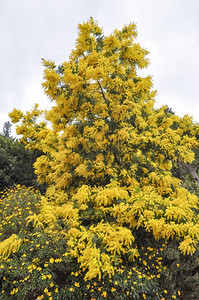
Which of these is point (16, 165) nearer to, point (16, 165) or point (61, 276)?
point (16, 165)

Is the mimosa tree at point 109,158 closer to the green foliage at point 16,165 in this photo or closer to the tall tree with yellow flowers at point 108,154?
the tall tree with yellow flowers at point 108,154

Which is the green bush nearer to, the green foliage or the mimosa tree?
the mimosa tree

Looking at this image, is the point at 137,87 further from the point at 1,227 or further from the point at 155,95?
the point at 1,227

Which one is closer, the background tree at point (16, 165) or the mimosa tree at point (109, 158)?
the mimosa tree at point (109, 158)

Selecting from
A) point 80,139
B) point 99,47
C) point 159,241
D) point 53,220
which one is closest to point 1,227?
point 53,220

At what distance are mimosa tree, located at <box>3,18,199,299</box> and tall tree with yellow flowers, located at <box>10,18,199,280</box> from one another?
0.02 metres

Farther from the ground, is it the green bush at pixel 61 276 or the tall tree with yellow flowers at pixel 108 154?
the tall tree with yellow flowers at pixel 108 154

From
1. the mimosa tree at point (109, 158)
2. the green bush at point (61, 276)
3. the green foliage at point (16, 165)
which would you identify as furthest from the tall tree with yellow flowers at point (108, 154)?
the green foliage at point (16, 165)

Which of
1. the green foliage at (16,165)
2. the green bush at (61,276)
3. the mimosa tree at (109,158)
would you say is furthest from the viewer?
the green foliage at (16,165)

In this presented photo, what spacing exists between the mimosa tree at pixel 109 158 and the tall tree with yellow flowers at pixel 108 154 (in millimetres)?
24

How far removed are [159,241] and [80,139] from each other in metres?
3.63

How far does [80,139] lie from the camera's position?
6.15 meters

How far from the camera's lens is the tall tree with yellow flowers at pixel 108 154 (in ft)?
15.2

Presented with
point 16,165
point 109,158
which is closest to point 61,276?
point 109,158
